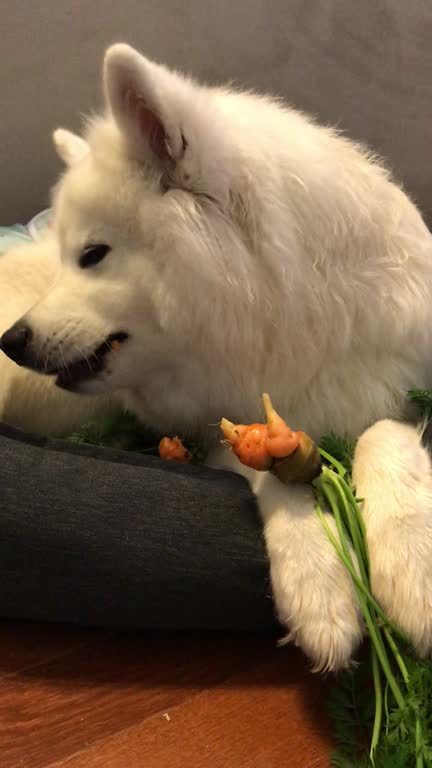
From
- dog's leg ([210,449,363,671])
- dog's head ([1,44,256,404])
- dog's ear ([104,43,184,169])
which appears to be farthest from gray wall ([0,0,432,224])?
dog's leg ([210,449,363,671])

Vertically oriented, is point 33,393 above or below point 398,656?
below

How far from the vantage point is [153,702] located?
1.05m

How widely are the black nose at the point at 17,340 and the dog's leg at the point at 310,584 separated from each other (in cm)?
52

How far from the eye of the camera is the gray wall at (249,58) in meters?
2.27

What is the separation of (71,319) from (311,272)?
0.43m

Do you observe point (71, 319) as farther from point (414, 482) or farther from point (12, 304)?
point (414, 482)

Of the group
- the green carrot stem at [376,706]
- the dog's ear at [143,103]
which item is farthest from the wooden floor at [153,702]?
the dog's ear at [143,103]

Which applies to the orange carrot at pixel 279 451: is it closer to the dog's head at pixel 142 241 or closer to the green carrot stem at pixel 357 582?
the green carrot stem at pixel 357 582

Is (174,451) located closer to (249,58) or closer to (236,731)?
(236,731)

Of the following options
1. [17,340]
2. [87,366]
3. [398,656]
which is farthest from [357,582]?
[17,340]

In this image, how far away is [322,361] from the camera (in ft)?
3.77

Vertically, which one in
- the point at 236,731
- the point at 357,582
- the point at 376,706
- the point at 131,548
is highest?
the point at 357,582

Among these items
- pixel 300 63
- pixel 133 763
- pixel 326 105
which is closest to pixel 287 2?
pixel 300 63

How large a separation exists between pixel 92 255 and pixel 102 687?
0.75 meters
